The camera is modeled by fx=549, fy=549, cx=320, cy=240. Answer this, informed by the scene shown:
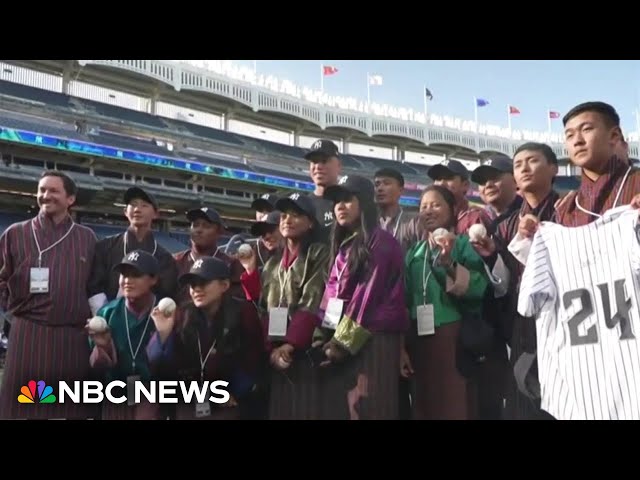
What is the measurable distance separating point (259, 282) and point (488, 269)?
1.36 metres

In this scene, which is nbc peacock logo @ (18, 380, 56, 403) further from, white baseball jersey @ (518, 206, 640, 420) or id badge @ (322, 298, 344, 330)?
white baseball jersey @ (518, 206, 640, 420)

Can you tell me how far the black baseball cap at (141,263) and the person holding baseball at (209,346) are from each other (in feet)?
0.85

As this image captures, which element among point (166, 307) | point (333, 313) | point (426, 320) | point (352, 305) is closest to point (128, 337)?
point (166, 307)

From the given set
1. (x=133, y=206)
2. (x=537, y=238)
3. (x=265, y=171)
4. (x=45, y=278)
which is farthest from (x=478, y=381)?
(x=265, y=171)

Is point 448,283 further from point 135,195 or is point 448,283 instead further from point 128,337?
point 135,195

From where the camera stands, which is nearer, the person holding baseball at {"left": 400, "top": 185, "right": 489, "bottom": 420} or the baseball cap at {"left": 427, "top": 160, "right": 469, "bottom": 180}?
the person holding baseball at {"left": 400, "top": 185, "right": 489, "bottom": 420}

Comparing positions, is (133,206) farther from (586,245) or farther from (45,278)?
(586,245)

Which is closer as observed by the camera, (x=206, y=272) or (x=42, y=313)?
(x=206, y=272)

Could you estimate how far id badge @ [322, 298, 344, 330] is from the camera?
2.81 metres

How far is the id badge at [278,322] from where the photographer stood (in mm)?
2924

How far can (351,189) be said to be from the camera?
116 inches

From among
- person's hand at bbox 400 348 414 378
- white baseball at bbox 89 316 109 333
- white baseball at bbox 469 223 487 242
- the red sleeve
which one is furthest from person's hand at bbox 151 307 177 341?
white baseball at bbox 469 223 487 242

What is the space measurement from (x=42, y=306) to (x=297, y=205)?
5.39ft

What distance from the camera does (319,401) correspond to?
2.97m
